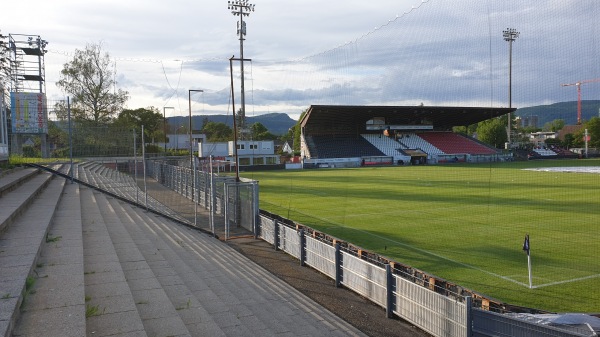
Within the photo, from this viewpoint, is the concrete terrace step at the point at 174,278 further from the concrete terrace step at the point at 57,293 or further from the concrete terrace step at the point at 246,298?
the concrete terrace step at the point at 57,293

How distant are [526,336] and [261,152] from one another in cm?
5339

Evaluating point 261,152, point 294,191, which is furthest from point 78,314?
point 261,152

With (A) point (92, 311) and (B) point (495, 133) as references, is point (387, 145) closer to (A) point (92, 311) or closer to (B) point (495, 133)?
(B) point (495, 133)

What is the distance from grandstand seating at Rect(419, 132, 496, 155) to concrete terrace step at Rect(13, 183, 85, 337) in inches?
2398

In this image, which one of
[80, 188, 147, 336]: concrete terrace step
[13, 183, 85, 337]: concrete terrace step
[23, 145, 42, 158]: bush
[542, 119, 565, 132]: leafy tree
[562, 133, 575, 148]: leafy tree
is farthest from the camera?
[562, 133, 575, 148]: leafy tree

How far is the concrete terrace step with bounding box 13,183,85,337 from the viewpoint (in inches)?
144

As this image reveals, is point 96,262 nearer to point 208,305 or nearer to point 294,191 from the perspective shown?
point 208,305

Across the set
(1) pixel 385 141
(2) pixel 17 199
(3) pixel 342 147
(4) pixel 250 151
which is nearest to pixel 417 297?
(2) pixel 17 199

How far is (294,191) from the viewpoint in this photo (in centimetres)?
2886

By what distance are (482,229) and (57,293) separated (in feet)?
44.7

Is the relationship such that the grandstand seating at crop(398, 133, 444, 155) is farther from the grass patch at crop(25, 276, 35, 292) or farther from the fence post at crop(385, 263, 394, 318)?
the grass patch at crop(25, 276, 35, 292)

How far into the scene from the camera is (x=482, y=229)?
15211mm

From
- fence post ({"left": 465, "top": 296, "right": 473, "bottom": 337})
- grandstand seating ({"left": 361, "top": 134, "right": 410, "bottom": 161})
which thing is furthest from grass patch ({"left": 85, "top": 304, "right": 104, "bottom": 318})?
grandstand seating ({"left": 361, "top": 134, "right": 410, "bottom": 161})

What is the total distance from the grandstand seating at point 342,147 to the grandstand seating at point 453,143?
8.44 meters
